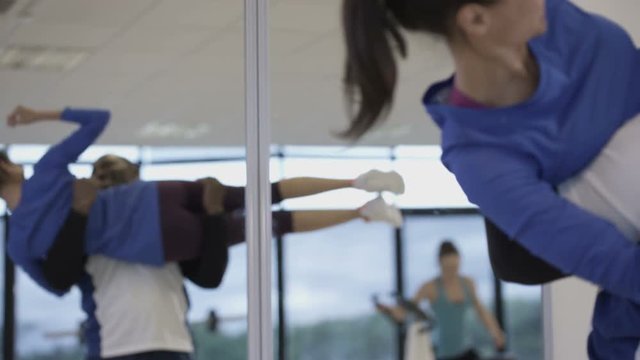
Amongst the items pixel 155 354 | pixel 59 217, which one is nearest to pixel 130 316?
pixel 155 354

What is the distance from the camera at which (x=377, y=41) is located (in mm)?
1136

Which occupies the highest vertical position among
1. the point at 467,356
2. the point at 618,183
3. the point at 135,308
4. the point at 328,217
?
the point at 618,183

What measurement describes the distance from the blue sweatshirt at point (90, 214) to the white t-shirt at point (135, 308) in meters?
0.05

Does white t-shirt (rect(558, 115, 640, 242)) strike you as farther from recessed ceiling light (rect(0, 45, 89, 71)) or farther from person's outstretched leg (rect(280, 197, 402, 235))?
recessed ceiling light (rect(0, 45, 89, 71))

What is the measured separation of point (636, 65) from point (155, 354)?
2.75 meters

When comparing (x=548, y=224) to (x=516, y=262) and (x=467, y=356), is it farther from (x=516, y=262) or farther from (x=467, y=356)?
(x=467, y=356)

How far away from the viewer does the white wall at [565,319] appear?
12.5 feet

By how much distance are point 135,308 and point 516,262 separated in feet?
8.42

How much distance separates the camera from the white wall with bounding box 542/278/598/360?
3818mm

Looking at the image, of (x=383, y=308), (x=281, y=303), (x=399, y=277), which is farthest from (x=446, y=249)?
(x=281, y=303)

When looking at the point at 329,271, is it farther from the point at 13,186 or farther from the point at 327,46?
the point at 13,186

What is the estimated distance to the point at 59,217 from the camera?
11.6 ft

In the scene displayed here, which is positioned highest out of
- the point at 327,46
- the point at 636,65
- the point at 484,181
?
the point at 327,46

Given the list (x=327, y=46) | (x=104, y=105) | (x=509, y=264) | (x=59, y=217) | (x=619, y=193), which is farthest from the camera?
(x=327, y=46)
